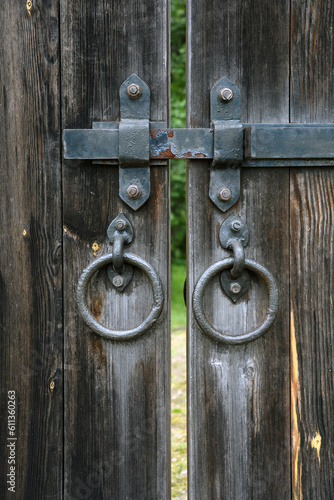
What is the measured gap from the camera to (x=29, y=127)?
0.72 m

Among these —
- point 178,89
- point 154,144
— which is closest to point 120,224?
point 154,144

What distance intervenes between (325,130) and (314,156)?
44 millimetres

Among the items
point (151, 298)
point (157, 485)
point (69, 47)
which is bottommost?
point (157, 485)

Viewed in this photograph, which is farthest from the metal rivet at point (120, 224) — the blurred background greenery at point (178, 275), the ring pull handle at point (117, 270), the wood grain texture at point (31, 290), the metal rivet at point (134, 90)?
the blurred background greenery at point (178, 275)

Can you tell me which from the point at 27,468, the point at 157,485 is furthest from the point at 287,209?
the point at 27,468

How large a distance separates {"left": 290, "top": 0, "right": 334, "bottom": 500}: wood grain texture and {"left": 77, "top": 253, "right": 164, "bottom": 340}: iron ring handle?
0.23m

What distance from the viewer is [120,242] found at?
693 millimetres

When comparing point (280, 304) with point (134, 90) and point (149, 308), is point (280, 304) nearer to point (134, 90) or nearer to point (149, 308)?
point (149, 308)

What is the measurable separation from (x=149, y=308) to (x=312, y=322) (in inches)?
10.9

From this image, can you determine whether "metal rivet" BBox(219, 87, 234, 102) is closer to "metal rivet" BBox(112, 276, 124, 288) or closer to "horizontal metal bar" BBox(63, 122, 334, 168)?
"horizontal metal bar" BBox(63, 122, 334, 168)

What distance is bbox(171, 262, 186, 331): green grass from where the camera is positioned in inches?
160

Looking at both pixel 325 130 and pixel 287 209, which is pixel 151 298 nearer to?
pixel 287 209

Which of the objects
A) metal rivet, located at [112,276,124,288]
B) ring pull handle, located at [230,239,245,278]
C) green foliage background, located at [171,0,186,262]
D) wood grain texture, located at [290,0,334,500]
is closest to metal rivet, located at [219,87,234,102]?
wood grain texture, located at [290,0,334,500]

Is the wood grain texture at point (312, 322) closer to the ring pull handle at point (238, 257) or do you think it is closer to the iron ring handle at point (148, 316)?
the ring pull handle at point (238, 257)
